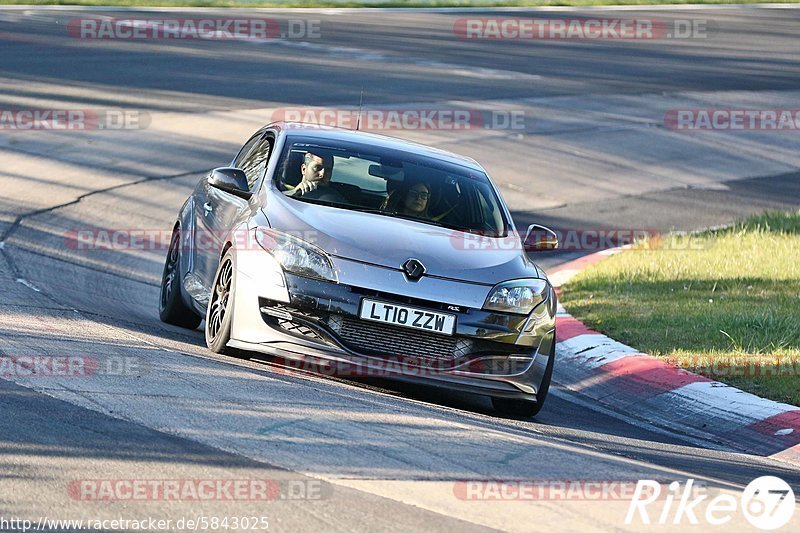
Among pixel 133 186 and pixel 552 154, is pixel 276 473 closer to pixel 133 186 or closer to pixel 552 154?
pixel 133 186

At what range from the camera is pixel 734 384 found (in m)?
9.02

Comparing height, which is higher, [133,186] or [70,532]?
[70,532]

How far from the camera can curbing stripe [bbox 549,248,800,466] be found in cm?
809

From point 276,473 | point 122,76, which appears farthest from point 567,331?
point 122,76

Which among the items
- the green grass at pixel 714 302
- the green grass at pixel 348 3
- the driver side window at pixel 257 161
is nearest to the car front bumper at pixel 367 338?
the driver side window at pixel 257 161

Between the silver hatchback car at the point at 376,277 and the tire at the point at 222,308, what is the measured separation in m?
0.01

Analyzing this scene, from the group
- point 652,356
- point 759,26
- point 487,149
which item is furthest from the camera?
point 759,26

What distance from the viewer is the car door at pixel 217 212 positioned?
8750 mm

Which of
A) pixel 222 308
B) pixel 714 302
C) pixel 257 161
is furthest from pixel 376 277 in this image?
pixel 714 302

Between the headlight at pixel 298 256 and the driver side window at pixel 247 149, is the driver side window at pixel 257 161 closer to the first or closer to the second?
the driver side window at pixel 247 149

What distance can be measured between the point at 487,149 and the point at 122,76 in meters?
6.70

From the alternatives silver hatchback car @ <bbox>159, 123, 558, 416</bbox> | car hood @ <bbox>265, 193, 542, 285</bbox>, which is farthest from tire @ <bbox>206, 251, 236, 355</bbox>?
car hood @ <bbox>265, 193, 542, 285</bbox>

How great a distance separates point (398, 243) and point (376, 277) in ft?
1.23

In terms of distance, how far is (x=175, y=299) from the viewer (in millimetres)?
9719
